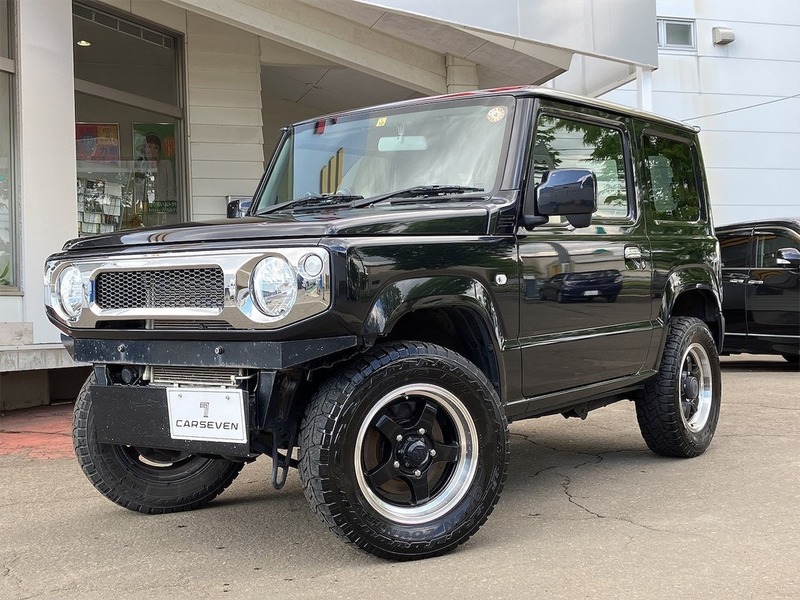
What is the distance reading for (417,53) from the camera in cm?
1248

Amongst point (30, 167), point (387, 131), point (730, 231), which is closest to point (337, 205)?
point (387, 131)

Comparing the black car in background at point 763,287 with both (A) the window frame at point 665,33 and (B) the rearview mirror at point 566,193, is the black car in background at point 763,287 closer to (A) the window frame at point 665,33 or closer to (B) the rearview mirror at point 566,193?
(B) the rearview mirror at point 566,193

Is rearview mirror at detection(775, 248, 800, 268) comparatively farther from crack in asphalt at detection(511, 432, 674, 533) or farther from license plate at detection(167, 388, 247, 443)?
license plate at detection(167, 388, 247, 443)

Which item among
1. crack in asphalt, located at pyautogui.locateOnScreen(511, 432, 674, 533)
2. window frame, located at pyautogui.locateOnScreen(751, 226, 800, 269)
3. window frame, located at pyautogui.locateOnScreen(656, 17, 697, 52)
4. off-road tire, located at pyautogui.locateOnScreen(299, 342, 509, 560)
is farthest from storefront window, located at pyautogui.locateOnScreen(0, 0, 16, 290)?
window frame, located at pyautogui.locateOnScreen(656, 17, 697, 52)

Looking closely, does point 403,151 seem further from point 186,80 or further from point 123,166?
point 186,80

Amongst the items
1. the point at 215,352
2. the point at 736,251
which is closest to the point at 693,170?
the point at 215,352

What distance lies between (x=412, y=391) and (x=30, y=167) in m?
6.20

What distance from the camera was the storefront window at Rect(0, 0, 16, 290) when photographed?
8.47 meters

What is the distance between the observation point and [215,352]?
3420mm

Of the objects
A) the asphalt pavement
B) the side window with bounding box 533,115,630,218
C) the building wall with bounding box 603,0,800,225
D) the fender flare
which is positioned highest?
the building wall with bounding box 603,0,800,225

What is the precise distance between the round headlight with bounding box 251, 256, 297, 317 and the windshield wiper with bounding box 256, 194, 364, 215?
1.04 meters

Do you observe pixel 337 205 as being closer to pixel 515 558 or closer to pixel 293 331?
pixel 293 331

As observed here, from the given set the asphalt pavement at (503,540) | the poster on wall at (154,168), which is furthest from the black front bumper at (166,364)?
the poster on wall at (154,168)

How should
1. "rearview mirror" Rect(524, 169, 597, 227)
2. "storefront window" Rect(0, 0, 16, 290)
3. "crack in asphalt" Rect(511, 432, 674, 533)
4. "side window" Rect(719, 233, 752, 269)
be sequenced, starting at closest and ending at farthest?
"rearview mirror" Rect(524, 169, 597, 227), "crack in asphalt" Rect(511, 432, 674, 533), "storefront window" Rect(0, 0, 16, 290), "side window" Rect(719, 233, 752, 269)
